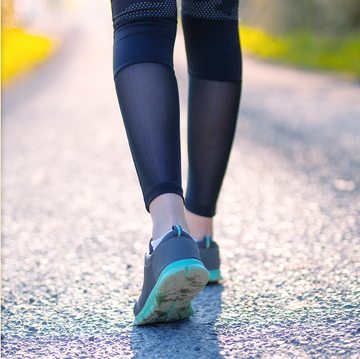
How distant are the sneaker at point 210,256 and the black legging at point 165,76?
0.25 meters

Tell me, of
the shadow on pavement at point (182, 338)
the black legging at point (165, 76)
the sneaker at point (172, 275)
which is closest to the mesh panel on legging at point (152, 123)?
the black legging at point (165, 76)

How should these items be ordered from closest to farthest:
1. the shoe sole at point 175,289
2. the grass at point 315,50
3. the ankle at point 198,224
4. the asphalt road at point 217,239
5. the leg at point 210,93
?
the shoe sole at point 175,289 < the asphalt road at point 217,239 < the leg at point 210,93 < the ankle at point 198,224 < the grass at point 315,50

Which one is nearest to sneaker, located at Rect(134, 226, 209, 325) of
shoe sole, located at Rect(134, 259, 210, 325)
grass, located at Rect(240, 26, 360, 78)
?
shoe sole, located at Rect(134, 259, 210, 325)

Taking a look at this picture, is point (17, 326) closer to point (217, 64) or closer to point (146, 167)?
point (146, 167)

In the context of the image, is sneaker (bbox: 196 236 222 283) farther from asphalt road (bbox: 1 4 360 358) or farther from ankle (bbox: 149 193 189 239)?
ankle (bbox: 149 193 189 239)

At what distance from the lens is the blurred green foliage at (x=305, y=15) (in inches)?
421

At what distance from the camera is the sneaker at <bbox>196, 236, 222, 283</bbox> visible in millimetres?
1296

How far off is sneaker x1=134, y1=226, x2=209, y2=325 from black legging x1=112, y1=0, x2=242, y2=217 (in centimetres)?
10

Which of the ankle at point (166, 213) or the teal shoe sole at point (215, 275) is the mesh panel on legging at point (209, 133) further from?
the ankle at point (166, 213)

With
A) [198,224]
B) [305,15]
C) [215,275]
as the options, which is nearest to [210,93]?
[198,224]

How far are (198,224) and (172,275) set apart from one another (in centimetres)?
40

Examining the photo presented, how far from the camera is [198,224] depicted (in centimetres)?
130

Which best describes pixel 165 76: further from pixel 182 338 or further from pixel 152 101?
pixel 182 338

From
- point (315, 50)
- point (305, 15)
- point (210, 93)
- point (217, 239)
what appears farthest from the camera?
point (305, 15)
